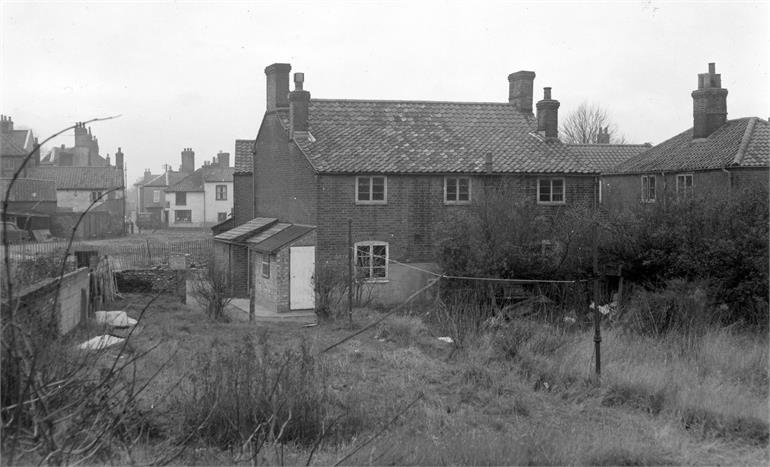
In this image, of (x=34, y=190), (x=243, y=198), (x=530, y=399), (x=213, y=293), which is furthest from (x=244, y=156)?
(x=34, y=190)

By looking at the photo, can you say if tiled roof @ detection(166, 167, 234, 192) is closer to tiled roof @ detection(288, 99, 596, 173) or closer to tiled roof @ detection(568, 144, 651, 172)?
tiled roof @ detection(568, 144, 651, 172)

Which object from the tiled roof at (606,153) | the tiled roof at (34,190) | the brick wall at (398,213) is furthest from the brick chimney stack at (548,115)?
the tiled roof at (34,190)

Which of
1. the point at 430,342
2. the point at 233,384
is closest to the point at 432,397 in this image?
the point at 233,384

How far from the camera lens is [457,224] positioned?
26.2 m

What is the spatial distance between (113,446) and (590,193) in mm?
26335

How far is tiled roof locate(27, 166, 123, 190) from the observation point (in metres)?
72.8

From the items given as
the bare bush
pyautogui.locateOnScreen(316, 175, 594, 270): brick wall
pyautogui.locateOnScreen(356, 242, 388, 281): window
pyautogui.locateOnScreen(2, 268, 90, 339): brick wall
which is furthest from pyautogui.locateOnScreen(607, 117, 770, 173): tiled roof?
pyautogui.locateOnScreen(2, 268, 90, 339): brick wall

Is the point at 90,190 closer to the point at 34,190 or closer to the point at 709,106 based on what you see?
the point at 34,190

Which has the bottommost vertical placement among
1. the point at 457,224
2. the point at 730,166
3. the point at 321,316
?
the point at 321,316

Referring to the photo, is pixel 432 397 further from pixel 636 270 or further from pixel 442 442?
pixel 636 270

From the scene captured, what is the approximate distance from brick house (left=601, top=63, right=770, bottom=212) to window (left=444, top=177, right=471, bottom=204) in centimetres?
543

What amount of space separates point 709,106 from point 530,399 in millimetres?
28166

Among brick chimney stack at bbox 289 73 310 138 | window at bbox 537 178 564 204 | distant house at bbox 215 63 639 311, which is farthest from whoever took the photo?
window at bbox 537 178 564 204

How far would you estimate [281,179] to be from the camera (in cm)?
3153
